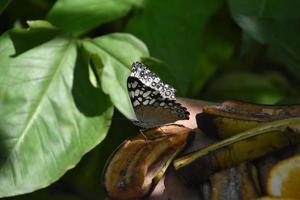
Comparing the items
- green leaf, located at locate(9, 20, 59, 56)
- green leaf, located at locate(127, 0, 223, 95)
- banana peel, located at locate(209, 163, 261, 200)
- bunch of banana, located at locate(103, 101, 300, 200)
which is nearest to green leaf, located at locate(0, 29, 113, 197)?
green leaf, located at locate(9, 20, 59, 56)

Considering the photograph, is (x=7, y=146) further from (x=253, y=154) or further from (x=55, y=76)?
(x=253, y=154)

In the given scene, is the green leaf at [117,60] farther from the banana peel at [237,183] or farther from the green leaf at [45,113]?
the banana peel at [237,183]

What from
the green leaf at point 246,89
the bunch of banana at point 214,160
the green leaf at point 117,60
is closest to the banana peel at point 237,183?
the bunch of banana at point 214,160

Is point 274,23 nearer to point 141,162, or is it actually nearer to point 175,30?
point 175,30

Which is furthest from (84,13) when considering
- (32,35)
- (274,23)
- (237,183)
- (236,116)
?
(237,183)

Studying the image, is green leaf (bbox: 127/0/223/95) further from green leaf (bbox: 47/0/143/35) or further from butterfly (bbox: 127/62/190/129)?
butterfly (bbox: 127/62/190/129)
